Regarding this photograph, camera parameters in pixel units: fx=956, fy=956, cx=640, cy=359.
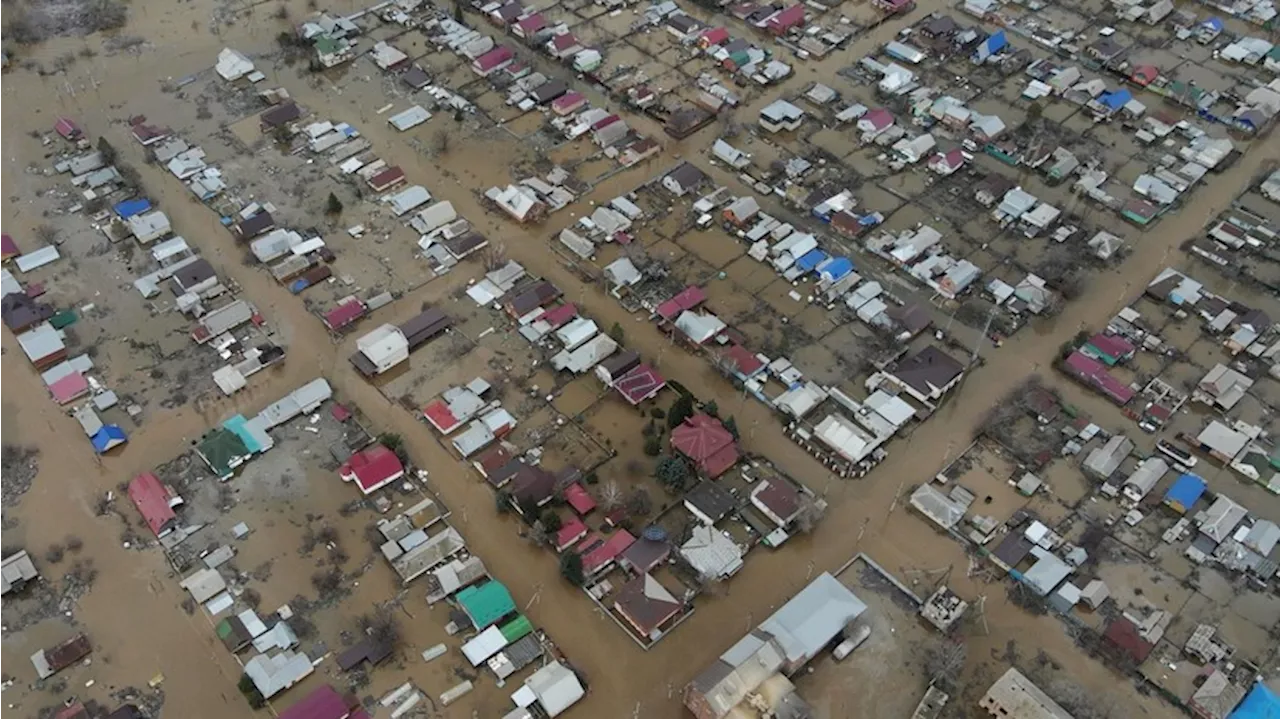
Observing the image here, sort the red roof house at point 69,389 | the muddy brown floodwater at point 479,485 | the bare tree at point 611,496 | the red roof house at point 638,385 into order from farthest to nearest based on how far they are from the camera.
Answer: the red roof house at point 638,385 < the red roof house at point 69,389 < the bare tree at point 611,496 < the muddy brown floodwater at point 479,485

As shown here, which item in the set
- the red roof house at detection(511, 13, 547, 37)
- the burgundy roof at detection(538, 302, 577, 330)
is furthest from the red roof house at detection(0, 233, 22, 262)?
the red roof house at detection(511, 13, 547, 37)

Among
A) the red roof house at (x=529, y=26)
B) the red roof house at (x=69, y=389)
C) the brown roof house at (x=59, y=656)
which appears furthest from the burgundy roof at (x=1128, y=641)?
the red roof house at (x=529, y=26)

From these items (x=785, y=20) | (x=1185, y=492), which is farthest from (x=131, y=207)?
(x=1185, y=492)

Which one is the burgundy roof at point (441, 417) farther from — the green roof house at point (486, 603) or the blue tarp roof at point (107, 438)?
the blue tarp roof at point (107, 438)

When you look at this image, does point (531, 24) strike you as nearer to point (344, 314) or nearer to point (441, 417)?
point (344, 314)

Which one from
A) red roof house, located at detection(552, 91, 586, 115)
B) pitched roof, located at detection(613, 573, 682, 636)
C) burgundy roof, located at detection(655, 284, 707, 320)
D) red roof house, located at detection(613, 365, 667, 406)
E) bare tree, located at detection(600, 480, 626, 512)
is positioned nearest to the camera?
pitched roof, located at detection(613, 573, 682, 636)

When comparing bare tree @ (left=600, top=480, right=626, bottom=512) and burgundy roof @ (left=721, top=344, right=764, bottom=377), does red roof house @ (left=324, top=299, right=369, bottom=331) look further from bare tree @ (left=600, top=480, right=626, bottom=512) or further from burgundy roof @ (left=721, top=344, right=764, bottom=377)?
burgundy roof @ (left=721, top=344, right=764, bottom=377)
